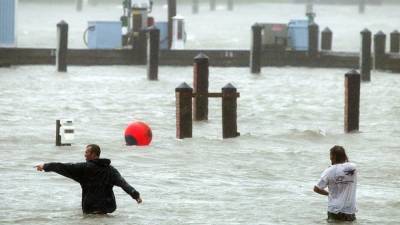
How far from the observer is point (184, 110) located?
2738cm

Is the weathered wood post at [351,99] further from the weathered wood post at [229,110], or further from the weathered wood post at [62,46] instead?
the weathered wood post at [62,46]

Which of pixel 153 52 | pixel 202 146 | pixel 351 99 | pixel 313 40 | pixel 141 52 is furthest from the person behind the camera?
pixel 313 40

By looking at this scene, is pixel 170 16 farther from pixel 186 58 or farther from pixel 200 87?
pixel 200 87

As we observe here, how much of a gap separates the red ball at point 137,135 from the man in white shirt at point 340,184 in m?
9.31

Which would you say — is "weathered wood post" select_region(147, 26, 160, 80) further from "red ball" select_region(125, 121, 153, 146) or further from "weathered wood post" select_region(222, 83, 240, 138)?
"red ball" select_region(125, 121, 153, 146)

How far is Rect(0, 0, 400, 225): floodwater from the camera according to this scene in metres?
19.3

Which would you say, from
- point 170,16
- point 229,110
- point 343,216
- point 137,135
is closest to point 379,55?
point 170,16

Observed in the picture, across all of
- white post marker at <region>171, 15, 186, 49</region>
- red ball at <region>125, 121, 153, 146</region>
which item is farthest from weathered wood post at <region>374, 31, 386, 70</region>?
red ball at <region>125, 121, 153, 146</region>

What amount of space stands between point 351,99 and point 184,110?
378 cm

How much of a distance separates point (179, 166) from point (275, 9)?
100 meters

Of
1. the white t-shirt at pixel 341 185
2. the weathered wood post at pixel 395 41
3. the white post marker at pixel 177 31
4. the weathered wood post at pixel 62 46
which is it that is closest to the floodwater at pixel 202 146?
the weathered wood post at pixel 62 46

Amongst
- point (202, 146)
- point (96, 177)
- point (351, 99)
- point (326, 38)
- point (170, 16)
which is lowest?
point (202, 146)

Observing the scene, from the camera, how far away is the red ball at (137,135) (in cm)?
2658

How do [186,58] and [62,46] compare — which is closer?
[62,46]
